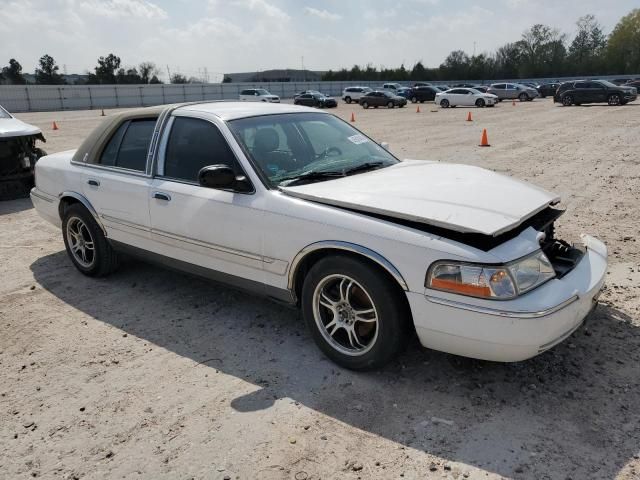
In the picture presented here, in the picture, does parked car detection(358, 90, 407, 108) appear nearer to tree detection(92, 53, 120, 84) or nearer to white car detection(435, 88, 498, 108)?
white car detection(435, 88, 498, 108)

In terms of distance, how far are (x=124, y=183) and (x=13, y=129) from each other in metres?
5.85

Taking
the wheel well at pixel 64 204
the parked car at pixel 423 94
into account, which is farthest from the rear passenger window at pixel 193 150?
the parked car at pixel 423 94

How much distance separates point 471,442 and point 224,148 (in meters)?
2.59

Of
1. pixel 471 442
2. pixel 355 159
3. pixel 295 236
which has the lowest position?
pixel 471 442

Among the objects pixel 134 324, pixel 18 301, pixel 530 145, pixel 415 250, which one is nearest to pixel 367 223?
pixel 415 250

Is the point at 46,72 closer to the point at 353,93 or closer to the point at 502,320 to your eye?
the point at 353,93

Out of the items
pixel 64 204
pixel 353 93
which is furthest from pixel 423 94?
pixel 64 204

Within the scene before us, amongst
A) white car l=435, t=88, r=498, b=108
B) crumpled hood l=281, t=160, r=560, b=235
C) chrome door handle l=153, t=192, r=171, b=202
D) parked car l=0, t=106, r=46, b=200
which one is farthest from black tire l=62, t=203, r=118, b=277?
white car l=435, t=88, r=498, b=108

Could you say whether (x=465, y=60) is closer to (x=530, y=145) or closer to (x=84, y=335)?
(x=530, y=145)

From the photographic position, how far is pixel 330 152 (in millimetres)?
4301

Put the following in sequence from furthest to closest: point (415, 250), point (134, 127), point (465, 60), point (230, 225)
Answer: point (465, 60)
point (134, 127)
point (230, 225)
point (415, 250)

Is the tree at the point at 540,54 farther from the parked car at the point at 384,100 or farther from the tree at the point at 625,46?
the parked car at the point at 384,100

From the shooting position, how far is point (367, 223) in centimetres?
321

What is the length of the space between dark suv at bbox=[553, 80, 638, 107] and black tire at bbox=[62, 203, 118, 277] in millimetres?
34510
